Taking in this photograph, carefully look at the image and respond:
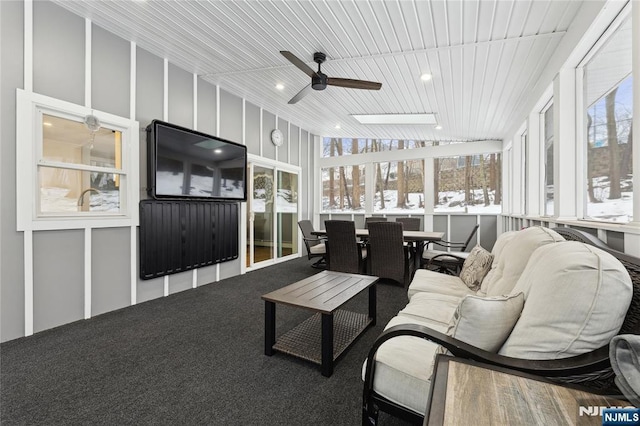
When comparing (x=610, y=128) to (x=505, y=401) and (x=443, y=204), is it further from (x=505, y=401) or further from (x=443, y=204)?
(x=443, y=204)

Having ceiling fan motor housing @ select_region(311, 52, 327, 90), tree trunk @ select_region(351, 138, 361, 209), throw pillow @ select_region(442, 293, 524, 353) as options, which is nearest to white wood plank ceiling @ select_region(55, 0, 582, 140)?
ceiling fan motor housing @ select_region(311, 52, 327, 90)

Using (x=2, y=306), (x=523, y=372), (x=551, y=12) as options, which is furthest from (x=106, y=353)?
(x=551, y=12)

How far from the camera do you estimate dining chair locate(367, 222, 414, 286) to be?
3881mm

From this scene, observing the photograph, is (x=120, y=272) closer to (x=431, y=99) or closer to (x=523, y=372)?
(x=523, y=372)

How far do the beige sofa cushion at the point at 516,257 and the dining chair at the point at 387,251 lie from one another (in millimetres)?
1850

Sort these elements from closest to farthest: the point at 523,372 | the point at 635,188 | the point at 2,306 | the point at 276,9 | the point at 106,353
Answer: the point at 523,372 → the point at 635,188 → the point at 106,353 → the point at 2,306 → the point at 276,9

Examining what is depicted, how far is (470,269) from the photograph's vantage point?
2.60 meters

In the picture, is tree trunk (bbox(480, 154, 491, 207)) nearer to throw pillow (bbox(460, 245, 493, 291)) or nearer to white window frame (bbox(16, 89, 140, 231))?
throw pillow (bbox(460, 245, 493, 291))

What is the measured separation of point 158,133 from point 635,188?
166 inches

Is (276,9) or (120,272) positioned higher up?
(276,9)

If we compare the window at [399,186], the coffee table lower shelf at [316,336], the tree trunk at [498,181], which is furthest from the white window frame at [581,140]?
the window at [399,186]

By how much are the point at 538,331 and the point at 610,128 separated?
76.2 inches

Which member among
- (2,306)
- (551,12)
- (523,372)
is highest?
(551,12)

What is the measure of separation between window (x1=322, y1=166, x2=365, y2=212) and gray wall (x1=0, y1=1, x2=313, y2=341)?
4308mm
